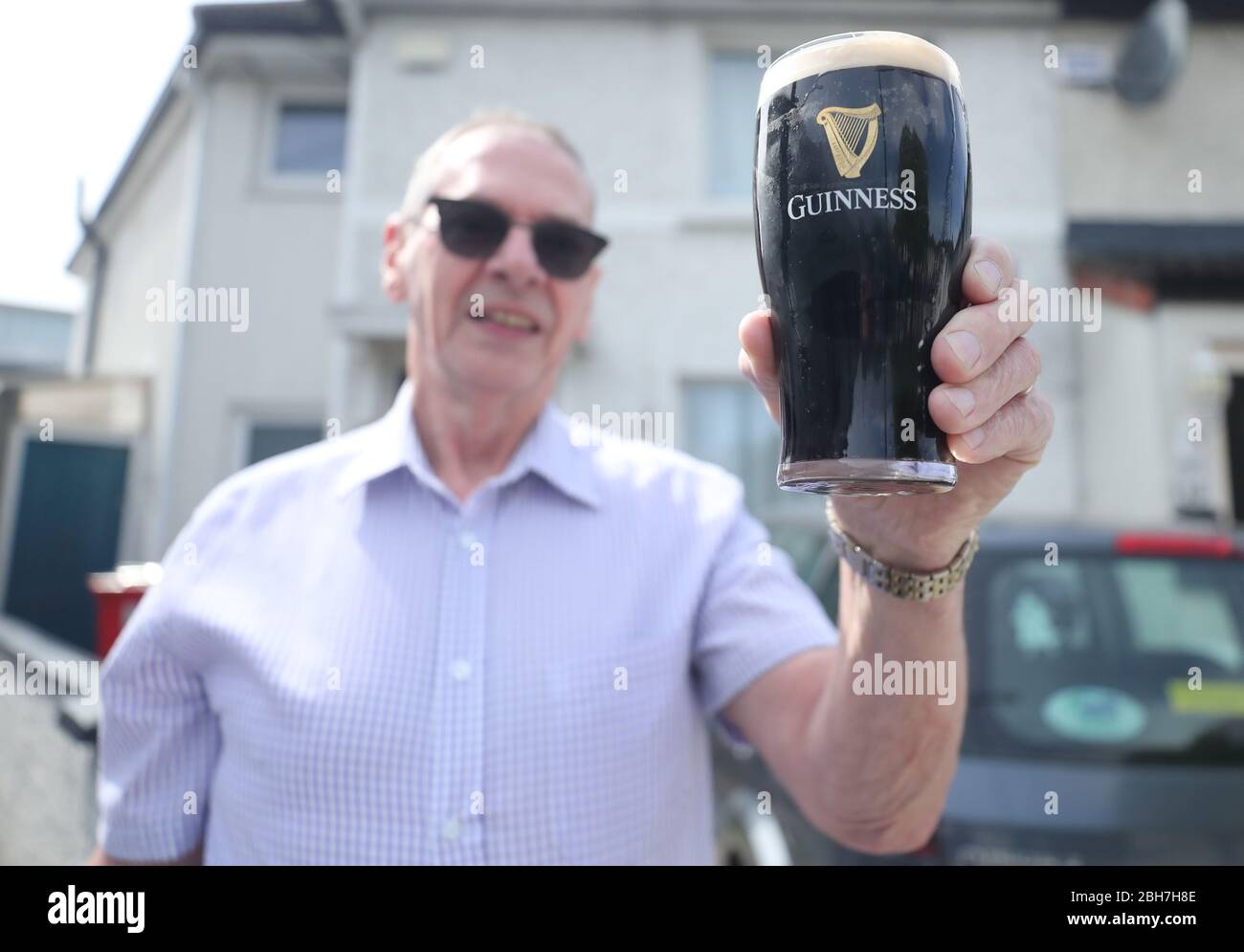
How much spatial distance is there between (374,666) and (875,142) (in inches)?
40.1

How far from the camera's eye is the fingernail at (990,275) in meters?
0.85

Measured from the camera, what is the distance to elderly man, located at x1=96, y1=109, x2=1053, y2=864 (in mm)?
1257

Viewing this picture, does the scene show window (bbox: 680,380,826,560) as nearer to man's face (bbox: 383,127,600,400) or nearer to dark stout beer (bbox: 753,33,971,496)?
man's face (bbox: 383,127,600,400)

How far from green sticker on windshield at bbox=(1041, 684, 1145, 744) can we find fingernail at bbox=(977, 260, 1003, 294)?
1.47 meters

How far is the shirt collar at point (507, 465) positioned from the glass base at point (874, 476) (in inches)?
27.4

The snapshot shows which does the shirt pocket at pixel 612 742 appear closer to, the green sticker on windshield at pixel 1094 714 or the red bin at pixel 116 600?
the green sticker on windshield at pixel 1094 714

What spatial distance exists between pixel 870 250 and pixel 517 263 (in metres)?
0.87

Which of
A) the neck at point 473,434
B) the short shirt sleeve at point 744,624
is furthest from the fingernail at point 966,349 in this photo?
the neck at point 473,434

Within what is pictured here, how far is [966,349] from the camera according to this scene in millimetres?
790

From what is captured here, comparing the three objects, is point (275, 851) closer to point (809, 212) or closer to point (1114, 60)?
point (809, 212)

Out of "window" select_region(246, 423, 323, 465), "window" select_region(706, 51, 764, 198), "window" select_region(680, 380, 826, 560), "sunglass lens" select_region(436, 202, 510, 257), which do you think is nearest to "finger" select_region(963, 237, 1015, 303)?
"sunglass lens" select_region(436, 202, 510, 257)

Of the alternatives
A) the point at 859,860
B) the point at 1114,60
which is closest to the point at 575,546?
the point at 859,860

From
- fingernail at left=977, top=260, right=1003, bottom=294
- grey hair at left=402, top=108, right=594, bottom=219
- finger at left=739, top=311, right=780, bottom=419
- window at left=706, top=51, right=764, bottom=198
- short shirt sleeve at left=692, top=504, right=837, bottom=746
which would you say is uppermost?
window at left=706, top=51, right=764, bottom=198

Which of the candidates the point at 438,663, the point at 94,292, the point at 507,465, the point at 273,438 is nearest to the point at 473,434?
the point at 507,465
